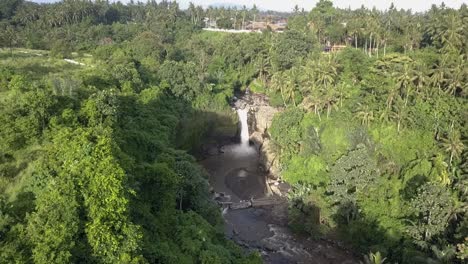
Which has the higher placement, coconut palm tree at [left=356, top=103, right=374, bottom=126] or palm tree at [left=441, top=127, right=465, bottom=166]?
coconut palm tree at [left=356, top=103, right=374, bottom=126]

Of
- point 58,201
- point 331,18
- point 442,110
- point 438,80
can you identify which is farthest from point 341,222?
point 331,18

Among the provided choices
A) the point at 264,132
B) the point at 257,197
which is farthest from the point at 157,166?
the point at 264,132

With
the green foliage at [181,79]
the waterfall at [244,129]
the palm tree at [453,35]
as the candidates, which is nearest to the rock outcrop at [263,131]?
the waterfall at [244,129]

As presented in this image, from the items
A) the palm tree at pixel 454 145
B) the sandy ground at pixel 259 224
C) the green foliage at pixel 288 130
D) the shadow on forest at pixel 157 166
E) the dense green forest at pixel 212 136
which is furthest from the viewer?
the green foliage at pixel 288 130

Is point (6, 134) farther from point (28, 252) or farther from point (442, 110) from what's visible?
point (442, 110)

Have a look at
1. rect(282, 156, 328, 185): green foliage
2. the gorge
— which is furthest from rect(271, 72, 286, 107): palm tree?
rect(282, 156, 328, 185): green foliage

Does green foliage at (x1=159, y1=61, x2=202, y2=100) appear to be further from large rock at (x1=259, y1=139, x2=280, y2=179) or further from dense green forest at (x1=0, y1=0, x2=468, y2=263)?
large rock at (x1=259, y1=139, x2=280, y2=179)

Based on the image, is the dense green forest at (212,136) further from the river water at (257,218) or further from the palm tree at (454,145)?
the river water at (257,218)
